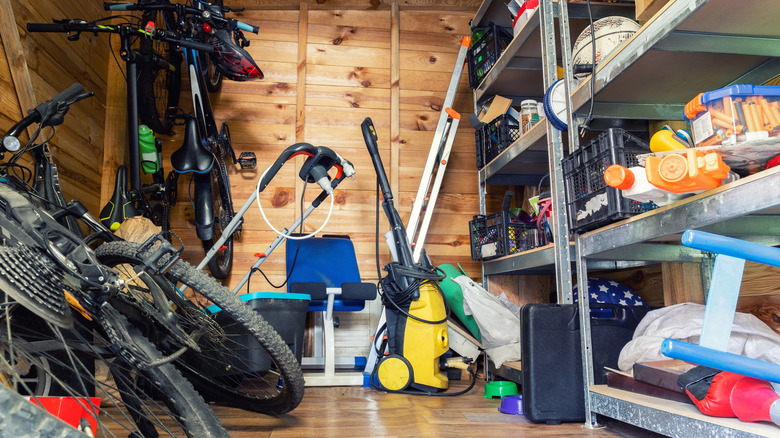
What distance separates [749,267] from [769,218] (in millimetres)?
347

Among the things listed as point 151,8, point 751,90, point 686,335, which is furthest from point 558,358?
point 151,8

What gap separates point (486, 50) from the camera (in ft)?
9.02

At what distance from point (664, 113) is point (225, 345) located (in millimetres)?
1657

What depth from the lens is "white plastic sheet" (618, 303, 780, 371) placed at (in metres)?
1.21

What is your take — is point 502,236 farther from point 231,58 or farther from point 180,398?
point 180,398

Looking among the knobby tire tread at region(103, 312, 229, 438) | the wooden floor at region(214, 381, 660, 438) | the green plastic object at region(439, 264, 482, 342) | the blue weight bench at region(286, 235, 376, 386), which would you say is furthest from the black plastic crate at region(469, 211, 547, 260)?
the knobby tire tread at region(103, 312, 229, 438)

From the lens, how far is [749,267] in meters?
1.71

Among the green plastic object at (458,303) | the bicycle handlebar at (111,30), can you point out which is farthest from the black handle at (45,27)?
the green plastic object at (458,303)

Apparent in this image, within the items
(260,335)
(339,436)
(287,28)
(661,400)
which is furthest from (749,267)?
(287,28)

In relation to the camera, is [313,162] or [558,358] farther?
[313,162]

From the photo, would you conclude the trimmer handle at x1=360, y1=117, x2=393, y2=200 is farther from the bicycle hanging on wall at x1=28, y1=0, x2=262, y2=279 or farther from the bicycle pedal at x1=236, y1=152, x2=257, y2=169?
the bicycle pedal at x1=236, y1=152, x2=257, y2=169

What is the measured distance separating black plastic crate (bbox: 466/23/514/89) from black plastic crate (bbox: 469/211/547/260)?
780 millimetres

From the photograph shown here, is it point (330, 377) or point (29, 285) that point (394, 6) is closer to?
point (330, 377)

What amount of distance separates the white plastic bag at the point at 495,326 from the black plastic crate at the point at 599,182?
2.34 ft
